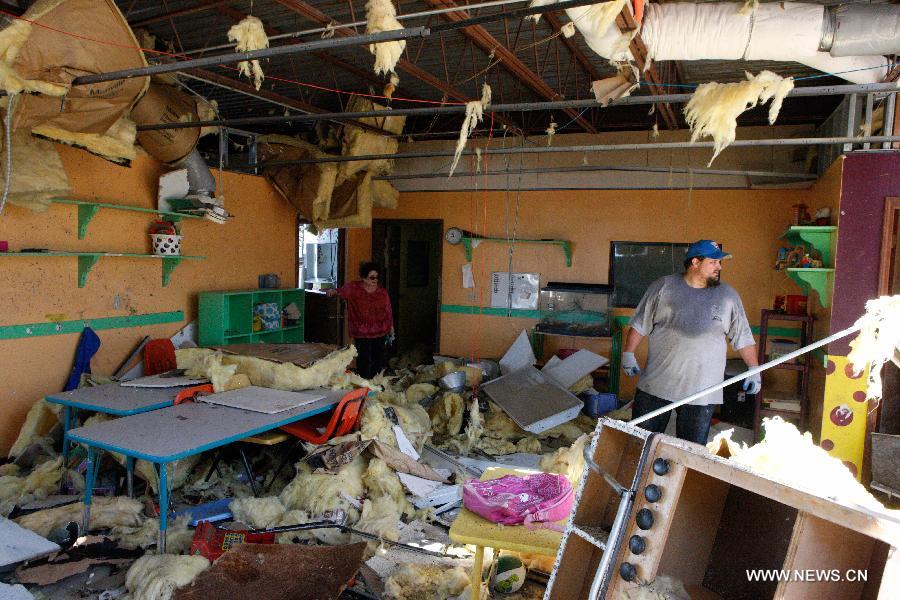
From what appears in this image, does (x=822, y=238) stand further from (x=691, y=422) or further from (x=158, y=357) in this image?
(x=158, y=357)

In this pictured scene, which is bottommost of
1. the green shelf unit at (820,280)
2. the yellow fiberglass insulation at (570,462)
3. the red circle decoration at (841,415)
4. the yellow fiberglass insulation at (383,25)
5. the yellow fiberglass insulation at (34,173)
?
the yellow fiberglass insulation at (570,462)

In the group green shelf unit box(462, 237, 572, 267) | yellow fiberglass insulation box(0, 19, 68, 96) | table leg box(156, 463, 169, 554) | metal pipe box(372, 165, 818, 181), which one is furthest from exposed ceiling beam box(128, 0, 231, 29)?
green shelf unit box(462, 237, 572, 267)

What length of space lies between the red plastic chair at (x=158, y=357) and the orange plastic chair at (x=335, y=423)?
92.2 inches

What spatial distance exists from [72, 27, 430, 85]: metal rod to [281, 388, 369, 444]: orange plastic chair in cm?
280

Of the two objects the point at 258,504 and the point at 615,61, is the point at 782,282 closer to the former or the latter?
the point at 615,61

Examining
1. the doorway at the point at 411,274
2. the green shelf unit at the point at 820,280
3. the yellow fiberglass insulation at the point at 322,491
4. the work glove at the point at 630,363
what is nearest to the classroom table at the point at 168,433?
the yellow fiberglass insulation at the point at 322,491

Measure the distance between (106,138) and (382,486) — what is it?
3855mm

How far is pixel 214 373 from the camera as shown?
542 cm

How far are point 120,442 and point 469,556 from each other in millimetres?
2483

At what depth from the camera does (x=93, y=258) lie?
6.20 metres

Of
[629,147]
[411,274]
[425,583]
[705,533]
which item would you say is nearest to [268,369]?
[425,583]

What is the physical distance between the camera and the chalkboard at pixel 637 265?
870cm

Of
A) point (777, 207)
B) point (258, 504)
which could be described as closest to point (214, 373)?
point (258, 504)

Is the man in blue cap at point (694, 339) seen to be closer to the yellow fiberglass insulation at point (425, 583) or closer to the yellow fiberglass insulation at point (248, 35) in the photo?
the yellow fiberglass insulation at point (425, 583)
